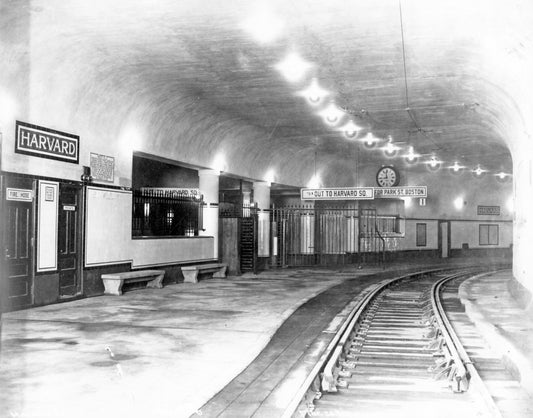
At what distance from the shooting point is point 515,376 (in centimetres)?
659

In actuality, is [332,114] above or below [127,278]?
above

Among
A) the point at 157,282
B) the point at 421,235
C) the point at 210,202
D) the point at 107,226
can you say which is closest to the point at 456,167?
the point at 421,235

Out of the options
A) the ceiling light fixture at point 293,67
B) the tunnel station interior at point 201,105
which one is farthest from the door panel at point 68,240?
the ceiling light fixture at point 293,67

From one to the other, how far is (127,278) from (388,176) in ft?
44.8

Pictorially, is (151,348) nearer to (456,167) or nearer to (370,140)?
(370,140)

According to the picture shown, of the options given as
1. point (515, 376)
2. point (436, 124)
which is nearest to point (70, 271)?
point (515, 376)

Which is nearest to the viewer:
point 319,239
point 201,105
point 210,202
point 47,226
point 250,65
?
point 47,226

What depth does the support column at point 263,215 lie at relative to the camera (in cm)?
2275

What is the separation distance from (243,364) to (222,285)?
9.05 metres

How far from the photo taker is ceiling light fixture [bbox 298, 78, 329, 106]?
13.9m

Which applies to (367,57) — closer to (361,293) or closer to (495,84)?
(495,84)

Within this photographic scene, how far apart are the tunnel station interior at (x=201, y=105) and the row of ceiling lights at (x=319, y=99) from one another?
0.06m

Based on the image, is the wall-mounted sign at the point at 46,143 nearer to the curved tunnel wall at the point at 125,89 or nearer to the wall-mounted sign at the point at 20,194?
the curved tunnel wall at the point at 125,89

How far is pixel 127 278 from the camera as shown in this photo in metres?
13.2
